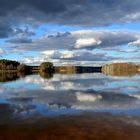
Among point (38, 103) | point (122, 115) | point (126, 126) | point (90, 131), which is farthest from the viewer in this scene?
point (38, 103)

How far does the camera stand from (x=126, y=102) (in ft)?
95.1

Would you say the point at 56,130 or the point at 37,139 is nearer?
the point at 37,139

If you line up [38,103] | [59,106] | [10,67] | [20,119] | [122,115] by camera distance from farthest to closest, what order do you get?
1. [10,67]
2. [38,103]
3. [59,106]
4. [122,115]
5. [20,119]

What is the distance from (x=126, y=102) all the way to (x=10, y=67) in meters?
158

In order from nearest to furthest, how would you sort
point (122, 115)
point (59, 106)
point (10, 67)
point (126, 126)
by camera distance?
point (126, 126) → point (122, 115) → point (59, 106) → point (10, 67)

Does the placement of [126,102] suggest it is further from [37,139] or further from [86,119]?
[37,139]

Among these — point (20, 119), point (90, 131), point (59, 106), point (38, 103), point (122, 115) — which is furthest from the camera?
point (38, 103)

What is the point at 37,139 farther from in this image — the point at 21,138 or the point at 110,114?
the point at 110,114

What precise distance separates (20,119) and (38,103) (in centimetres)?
772

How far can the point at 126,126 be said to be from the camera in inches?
732

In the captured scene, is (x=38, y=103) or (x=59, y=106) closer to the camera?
(x=59, y=106)

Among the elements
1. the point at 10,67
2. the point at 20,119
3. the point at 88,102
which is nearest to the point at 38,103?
the point at 88,102

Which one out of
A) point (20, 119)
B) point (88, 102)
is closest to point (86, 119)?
→ point (20, 119)

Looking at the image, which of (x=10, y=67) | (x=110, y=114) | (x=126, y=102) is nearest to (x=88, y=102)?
(x=126, y=102)
